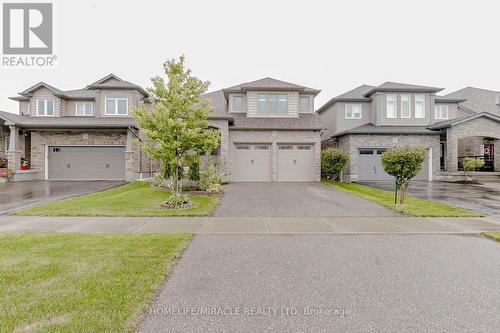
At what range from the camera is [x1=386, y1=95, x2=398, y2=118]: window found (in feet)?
68.5

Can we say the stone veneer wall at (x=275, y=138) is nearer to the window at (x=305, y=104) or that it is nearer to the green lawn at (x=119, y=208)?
the window at (x=305, y=104)

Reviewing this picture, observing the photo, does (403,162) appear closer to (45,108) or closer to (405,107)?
(405,107)

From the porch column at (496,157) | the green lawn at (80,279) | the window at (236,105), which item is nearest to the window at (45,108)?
the window at (236,105)

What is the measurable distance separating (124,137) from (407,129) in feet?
79.4

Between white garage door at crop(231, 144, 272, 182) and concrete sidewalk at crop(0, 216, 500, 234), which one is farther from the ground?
white garage door at crop(231, 144, 272, 182)

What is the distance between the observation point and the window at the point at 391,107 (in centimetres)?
2088

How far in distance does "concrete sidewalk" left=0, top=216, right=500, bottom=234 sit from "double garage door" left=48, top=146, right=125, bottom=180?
12174 millimetres

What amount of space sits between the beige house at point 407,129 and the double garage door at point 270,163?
13.6 ft

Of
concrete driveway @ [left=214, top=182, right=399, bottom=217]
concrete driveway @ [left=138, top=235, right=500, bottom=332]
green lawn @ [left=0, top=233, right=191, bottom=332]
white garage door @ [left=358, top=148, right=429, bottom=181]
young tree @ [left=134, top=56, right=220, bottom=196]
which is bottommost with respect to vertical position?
concrete driveway @ [left=138, top=235, right=500, bottom=332]

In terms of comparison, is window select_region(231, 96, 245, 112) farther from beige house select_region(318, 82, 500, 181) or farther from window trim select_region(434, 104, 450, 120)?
window trim select_region(434, 104, 450, 120)

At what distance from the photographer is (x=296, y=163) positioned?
732 inches

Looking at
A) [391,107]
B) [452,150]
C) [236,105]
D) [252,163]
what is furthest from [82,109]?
[452,150]

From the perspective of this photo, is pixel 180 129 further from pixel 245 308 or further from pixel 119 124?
pixel 119 124

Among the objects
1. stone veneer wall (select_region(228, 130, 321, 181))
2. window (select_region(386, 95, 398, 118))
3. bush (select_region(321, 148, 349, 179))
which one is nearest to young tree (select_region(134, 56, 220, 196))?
stone veneer wall (select_region(228, 130, 321, 181))
